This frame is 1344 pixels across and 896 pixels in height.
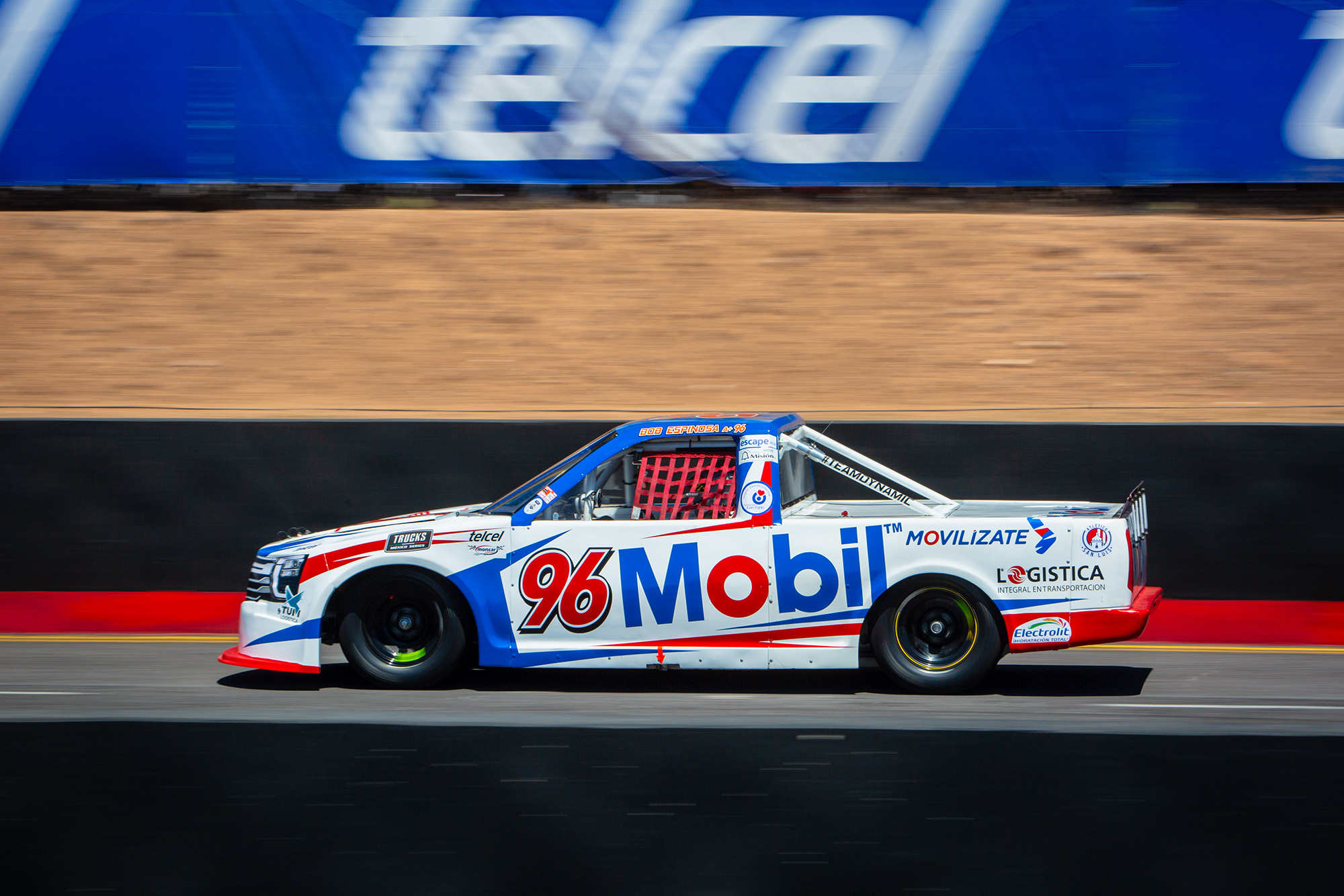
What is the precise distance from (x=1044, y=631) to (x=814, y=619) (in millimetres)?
1257

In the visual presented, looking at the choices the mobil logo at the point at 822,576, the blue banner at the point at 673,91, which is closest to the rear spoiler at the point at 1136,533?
the mobil logo at the point at 822,576

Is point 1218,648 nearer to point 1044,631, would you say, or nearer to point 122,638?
point 1044,631

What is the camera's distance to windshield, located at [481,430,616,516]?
7996 millimetres

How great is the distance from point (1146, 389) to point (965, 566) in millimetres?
6334

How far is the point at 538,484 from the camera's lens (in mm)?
8047

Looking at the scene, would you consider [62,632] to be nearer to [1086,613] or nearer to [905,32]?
[1086,613]

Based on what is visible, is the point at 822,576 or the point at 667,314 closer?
the point at 822,576

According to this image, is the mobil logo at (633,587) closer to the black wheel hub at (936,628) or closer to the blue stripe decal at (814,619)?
the blue stripe decal at (814,619)

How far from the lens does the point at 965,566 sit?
752 cm

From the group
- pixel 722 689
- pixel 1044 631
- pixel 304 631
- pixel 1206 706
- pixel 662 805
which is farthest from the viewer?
pixel 722 689

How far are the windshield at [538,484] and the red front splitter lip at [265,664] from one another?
1.36m

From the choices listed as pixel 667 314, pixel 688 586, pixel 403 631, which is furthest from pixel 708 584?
pixel 667 314

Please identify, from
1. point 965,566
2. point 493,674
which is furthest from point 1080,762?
point 493,674

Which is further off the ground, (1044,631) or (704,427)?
(704,427)
